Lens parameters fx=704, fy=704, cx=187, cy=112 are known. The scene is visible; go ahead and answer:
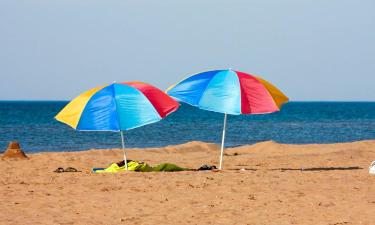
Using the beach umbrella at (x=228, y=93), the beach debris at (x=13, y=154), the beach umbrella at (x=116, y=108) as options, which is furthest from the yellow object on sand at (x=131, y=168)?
the beach debris at (x=13, y=154)

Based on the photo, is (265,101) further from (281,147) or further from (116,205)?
(281,147)

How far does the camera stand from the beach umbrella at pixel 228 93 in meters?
14.5

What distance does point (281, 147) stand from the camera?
23297mm

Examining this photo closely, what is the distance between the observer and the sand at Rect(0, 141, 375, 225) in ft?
32.4

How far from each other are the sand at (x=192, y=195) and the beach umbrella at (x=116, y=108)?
1038mm

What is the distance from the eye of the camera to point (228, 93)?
14.6 meters

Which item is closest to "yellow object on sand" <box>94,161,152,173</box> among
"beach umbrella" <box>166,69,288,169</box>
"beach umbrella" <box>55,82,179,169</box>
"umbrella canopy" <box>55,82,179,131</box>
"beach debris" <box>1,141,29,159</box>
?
"beach umbrella" <box>55,82,179,169</box>

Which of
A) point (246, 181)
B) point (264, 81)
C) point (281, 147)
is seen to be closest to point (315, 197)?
point (246, 181)

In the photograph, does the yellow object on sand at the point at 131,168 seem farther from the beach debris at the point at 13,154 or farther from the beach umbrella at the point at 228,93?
the beach debris at the point at 13,154

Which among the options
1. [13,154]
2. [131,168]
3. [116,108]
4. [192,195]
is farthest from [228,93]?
[13,154]

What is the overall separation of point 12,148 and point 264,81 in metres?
7.41

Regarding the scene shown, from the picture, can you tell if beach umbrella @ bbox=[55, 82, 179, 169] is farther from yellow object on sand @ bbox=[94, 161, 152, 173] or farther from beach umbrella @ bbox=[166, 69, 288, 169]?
yellow object on sand @ bbox=[94, 161, 152, 173]

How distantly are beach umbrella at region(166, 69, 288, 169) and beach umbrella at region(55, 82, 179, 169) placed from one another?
0.43 meters

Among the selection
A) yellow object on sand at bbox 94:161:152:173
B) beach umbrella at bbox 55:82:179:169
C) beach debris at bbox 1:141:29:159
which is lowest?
beach debris at bbox 1:141:29:159
